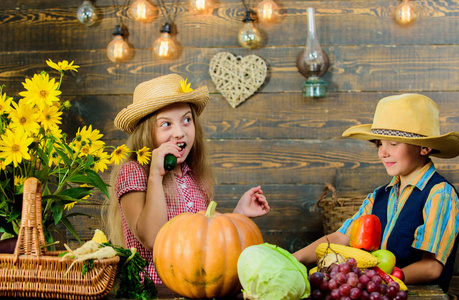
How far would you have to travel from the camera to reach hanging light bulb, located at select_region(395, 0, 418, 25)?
259cm

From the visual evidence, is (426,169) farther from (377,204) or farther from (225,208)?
(225,208)

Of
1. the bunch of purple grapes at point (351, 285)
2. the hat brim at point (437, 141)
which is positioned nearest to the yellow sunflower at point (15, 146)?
the bunch of purple grapes at point (351, 285)

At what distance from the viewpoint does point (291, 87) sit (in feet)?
8.82

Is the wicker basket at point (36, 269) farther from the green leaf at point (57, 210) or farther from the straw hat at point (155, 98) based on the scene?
the straw hat at point (155, 98)

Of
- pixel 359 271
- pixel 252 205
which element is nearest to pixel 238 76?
pixel 252 205

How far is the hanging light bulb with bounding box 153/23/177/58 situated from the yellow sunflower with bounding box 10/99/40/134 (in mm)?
1711

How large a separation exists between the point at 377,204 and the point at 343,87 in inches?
42.2

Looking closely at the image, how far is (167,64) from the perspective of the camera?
273 cm

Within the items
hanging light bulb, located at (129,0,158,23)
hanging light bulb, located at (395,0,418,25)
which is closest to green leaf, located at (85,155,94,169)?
hanging light bulb, located at (129,0,158,23)

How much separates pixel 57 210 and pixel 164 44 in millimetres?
1764

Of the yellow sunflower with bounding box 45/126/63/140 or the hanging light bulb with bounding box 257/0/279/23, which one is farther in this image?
the hanging light bulb with bounding box 257/0/279/23

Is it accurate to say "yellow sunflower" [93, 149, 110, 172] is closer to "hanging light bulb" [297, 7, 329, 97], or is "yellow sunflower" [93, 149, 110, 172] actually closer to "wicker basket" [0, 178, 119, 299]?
"wicker basket" [0, 178, 119, 299]

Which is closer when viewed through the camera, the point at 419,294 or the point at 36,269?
the point at 36,269

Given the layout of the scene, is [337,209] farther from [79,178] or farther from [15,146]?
[15,146]
